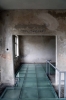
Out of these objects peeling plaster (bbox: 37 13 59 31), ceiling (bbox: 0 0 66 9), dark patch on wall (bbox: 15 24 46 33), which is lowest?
dark patch on wall (bbox: 15 24 46 33)

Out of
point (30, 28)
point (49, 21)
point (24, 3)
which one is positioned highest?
point (24, 3)

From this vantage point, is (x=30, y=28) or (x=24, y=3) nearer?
(x=24, y=3)

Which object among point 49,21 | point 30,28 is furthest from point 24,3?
point 49,21

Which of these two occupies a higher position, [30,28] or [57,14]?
[57,14]

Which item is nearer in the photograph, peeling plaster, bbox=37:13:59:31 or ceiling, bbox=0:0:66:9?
ceiling, bbox=0:0:66:9

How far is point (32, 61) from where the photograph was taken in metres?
11.8

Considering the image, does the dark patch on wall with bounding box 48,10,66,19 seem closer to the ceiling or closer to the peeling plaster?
the peeling plaster

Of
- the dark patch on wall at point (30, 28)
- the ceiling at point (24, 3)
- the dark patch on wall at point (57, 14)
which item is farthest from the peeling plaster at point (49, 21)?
the ceiling at point (24, 3)

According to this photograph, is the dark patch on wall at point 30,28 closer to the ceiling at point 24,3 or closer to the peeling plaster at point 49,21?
the peeling plaster at point 49,21

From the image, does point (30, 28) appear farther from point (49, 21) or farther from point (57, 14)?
point (57, 14)

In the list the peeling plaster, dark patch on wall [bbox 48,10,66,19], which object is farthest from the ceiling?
dark patch on wall [bbox 48,10,66,19]

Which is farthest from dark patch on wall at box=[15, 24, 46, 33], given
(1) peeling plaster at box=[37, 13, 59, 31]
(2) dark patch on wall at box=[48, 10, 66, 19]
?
(2) dark patch on wall at box=[48, 10, 66, 19]

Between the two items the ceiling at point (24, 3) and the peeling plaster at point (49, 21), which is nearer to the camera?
the ceiling at point (24, 3)

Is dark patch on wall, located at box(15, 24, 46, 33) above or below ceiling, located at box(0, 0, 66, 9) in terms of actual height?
below
